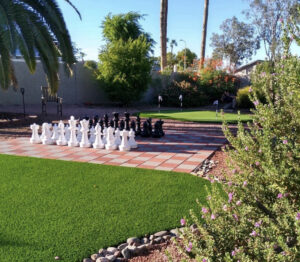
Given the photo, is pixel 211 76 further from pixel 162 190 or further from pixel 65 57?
pixel 162 190

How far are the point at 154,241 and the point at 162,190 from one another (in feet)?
4.32

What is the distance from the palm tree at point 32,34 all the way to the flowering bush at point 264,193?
661 centimetres

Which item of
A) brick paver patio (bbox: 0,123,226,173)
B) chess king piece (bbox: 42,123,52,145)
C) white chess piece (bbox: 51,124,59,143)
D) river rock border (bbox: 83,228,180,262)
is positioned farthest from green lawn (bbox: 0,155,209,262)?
white chess piece (bbox: 51,124,59,143)

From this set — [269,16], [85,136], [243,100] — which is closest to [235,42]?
[269,16]

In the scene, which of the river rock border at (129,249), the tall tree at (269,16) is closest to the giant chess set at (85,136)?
the river rock border at (129,249)

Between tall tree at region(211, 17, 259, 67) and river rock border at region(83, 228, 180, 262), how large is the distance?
45.6m

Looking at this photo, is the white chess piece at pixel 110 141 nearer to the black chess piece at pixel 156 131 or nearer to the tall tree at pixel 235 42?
the black chess piece at pixel 156 131

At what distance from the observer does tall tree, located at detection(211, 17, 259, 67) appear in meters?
45.8

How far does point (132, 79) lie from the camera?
18312mm

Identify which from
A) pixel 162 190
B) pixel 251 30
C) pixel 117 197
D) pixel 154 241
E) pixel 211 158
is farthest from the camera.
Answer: pixel 251 30

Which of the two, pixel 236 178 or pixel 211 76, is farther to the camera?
pixel 211 76

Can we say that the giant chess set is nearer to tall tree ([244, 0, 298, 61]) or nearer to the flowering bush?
the flowering bush

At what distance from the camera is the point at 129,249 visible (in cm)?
279

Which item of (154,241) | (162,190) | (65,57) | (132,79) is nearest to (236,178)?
(154,241)
